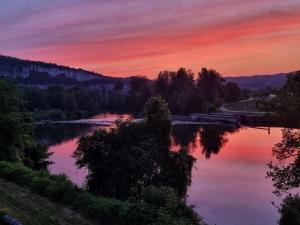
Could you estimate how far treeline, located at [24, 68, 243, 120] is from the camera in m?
135

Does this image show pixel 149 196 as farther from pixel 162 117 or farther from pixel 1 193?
pixel 162 117

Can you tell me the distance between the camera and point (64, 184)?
18.9 meters

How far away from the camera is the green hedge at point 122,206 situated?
46.9 ft

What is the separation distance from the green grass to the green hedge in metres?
0.48

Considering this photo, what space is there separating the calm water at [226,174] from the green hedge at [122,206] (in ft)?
23.6

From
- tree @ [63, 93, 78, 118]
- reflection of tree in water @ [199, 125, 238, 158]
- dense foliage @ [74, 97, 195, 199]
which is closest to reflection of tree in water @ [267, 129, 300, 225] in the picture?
dense foliage @ [74, 97, 195, 199]

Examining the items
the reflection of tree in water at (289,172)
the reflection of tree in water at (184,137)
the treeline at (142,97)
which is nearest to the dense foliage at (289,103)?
the reflection of tree in water at (289,172)

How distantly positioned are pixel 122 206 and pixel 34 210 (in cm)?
357

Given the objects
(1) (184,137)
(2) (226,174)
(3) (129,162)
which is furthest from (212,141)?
(3) (129,162)

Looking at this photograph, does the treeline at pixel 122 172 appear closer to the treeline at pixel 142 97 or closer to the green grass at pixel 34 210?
the green grass at pixel 34 210

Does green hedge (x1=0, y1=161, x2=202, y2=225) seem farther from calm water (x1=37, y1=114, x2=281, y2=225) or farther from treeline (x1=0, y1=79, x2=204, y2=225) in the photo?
calm water (x1=37, y1=114, x2=281, y2=225)

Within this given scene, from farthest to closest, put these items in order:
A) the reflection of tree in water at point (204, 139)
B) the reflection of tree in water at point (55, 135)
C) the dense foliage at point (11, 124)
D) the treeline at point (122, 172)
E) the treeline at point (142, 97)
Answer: the treeline at point (142, 97) < the reflection of tree in water at point (55, 135) < the reflection of tree in water at point (204, 139) < the dense foliage at point (11, 124) < the treeline at point (122, 172)

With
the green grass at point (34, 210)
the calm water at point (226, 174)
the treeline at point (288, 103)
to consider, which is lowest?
the calm water at point (226, 174)

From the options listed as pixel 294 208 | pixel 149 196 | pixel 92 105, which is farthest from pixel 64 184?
pixel 92 105
